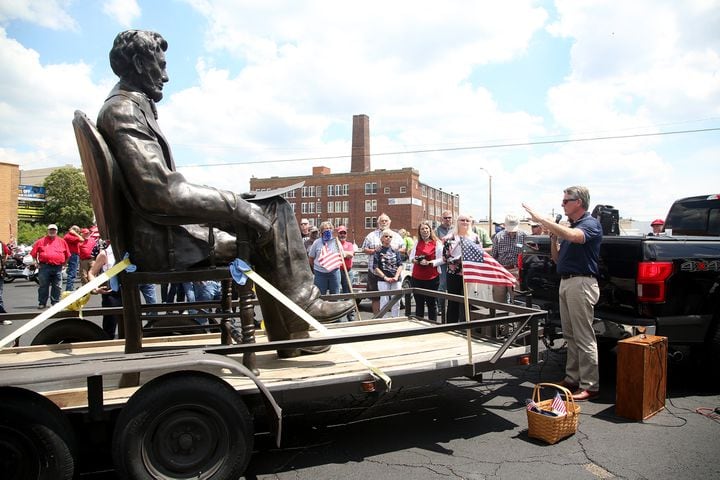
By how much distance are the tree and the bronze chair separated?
64228 mm

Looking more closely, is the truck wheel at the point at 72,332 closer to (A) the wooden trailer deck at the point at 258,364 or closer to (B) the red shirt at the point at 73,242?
(A) the wooden trailer deck at the point at 258,364

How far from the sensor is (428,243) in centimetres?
774

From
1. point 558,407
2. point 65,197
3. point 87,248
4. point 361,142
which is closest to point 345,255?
point 558,407

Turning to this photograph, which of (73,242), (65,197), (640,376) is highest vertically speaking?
(65,197)

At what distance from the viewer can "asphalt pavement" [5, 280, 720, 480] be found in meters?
3.24

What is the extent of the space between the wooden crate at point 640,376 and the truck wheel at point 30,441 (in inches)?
163

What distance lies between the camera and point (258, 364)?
3832 millimetres

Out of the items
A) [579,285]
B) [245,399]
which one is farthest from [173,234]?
[579,285]

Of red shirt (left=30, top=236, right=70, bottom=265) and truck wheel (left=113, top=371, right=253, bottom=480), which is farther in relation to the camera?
red shirt (left=30, top=236, right=70, bottom=265)

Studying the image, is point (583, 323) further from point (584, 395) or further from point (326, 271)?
point (326, 271)

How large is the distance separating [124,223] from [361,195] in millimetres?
68485

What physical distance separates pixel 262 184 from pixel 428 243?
71.5 metres

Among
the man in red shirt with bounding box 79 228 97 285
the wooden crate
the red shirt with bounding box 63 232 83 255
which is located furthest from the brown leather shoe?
the red shirt with bounding box 63 232 83 255

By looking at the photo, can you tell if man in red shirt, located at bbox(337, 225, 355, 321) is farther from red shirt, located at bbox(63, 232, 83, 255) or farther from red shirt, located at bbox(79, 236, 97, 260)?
red shirt, located at bbox(63, 232, 83, 255)
